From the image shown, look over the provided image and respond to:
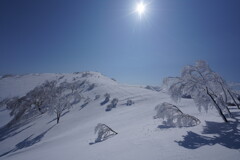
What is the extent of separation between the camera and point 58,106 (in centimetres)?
3162

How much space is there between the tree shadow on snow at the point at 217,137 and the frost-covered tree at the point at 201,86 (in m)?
2.21

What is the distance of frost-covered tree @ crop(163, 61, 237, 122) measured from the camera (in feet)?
45.5

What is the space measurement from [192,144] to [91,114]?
25.6m

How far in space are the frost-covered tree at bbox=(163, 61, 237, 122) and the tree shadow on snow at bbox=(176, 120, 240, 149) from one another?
221cm

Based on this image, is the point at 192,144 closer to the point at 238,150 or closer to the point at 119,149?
the point at 238,150

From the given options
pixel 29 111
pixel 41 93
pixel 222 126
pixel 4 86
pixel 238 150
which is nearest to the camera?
pixel 238 150

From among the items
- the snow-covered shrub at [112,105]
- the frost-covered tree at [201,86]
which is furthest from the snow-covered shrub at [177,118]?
the snow-covered shrub at [112,105]

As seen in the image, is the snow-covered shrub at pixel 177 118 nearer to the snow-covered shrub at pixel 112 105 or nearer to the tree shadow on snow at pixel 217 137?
the tree shadow on snow at pixel 217 137

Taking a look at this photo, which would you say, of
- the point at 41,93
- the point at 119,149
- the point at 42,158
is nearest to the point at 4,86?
the point at 41,93

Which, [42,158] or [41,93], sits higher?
[41,93]

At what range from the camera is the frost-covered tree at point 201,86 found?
13859 mm

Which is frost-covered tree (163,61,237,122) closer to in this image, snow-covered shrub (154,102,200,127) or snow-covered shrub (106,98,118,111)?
snow-covered shrub (154,102,200,127)

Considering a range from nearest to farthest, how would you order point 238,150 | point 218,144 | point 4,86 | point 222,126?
point 238,150 < point 218,144 < point 222,126 < point 4,86

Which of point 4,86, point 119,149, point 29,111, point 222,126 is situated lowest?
point 119,149
